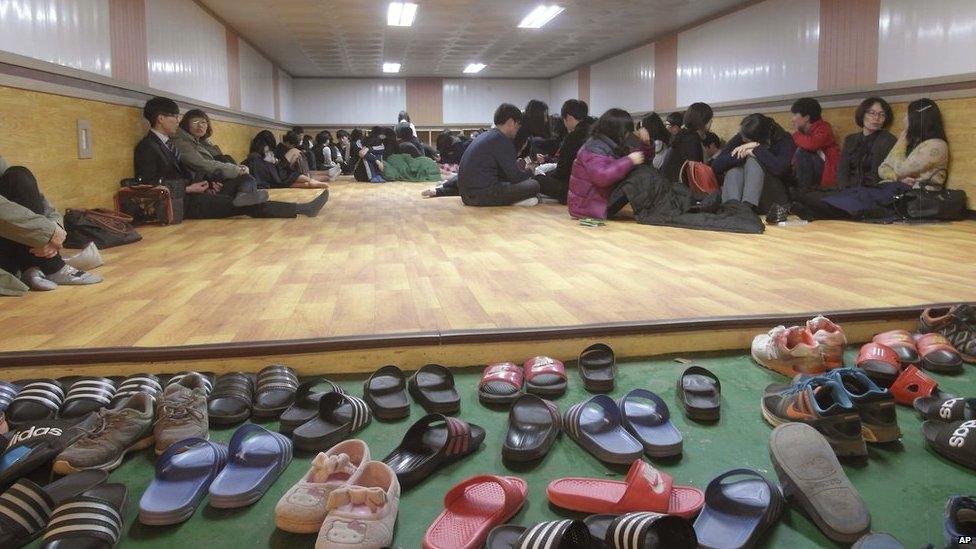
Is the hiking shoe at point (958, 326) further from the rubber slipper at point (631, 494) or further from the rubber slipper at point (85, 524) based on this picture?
the rubber slipper at point (85, 524)

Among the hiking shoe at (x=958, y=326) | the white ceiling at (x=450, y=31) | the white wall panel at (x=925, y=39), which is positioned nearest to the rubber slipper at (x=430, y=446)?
the hiking shoe at (x=958, y=326)

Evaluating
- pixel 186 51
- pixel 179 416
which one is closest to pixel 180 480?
pixel 179 416

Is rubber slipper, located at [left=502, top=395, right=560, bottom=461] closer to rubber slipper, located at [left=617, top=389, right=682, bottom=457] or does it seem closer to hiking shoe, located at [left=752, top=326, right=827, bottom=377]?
rubber slipper, located at [left=617, top=389, right=682, bottom=457]

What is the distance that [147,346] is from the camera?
1.92 m

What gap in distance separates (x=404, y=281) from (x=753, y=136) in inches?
151

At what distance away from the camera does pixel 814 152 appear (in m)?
6.10

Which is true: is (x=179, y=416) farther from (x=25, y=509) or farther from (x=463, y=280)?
(x=463, y=280)

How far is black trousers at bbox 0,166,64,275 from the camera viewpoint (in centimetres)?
275

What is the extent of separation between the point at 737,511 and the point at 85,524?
3.84 feet

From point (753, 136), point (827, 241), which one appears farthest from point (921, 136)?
point (827, 241)

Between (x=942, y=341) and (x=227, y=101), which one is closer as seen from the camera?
(x=942, y=341)

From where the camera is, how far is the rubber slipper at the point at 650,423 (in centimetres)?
149

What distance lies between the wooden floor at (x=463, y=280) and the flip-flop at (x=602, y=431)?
1.70 feet

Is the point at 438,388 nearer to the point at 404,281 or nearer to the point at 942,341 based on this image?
the point at 404,281
